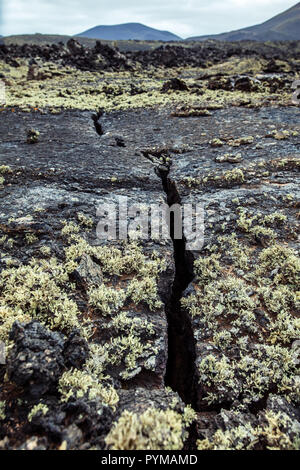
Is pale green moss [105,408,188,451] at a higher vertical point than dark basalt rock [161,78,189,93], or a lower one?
lower

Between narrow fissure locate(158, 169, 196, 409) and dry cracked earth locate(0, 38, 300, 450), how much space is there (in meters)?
0.03

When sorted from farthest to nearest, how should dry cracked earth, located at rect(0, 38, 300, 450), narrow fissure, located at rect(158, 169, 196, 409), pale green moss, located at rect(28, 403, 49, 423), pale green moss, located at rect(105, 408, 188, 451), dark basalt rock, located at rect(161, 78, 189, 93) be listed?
dark basalt rock, located at rect(161, 78, 189, 93) → narrow fissure, located at rect(158, 169, 196, 409) → dry cracked earth, located at rect(0, 38, 300, 450) → pale green moss, located at rect(28, 403, 49, 423) → pale green moss, located at rect(105, 408, 188, 451)

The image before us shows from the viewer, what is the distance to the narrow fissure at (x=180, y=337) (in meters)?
5.43

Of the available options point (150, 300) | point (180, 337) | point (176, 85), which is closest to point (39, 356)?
point (150, 300)

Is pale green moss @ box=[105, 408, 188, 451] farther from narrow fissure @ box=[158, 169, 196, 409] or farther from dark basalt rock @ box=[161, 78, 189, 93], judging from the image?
dark basalt rock @ box=[161, 78, 189, 93]

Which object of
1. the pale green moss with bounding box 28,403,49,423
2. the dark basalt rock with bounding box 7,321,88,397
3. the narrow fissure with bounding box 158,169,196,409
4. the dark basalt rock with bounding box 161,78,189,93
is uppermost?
the dark basalt rock with bounding box 161,78,189,93

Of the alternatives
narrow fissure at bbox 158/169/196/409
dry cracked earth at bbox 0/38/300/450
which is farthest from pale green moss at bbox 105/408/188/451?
narrow fissure at bbox 158/169/196/409

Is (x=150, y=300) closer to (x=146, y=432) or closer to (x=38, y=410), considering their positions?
(x=146, y=432)

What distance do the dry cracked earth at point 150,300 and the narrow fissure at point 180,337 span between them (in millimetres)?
30

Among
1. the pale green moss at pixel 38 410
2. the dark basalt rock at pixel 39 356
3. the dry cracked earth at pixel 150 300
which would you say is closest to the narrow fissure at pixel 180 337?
the dry cracked earth at pixel 150 300

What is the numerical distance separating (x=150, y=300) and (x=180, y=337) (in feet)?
3.75

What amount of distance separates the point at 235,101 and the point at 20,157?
16086 mm

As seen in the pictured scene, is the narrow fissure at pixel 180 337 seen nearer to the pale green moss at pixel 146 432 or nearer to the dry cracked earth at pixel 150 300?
the dry cracked earth at pixel 150 300

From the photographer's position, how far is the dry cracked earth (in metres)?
3.93
